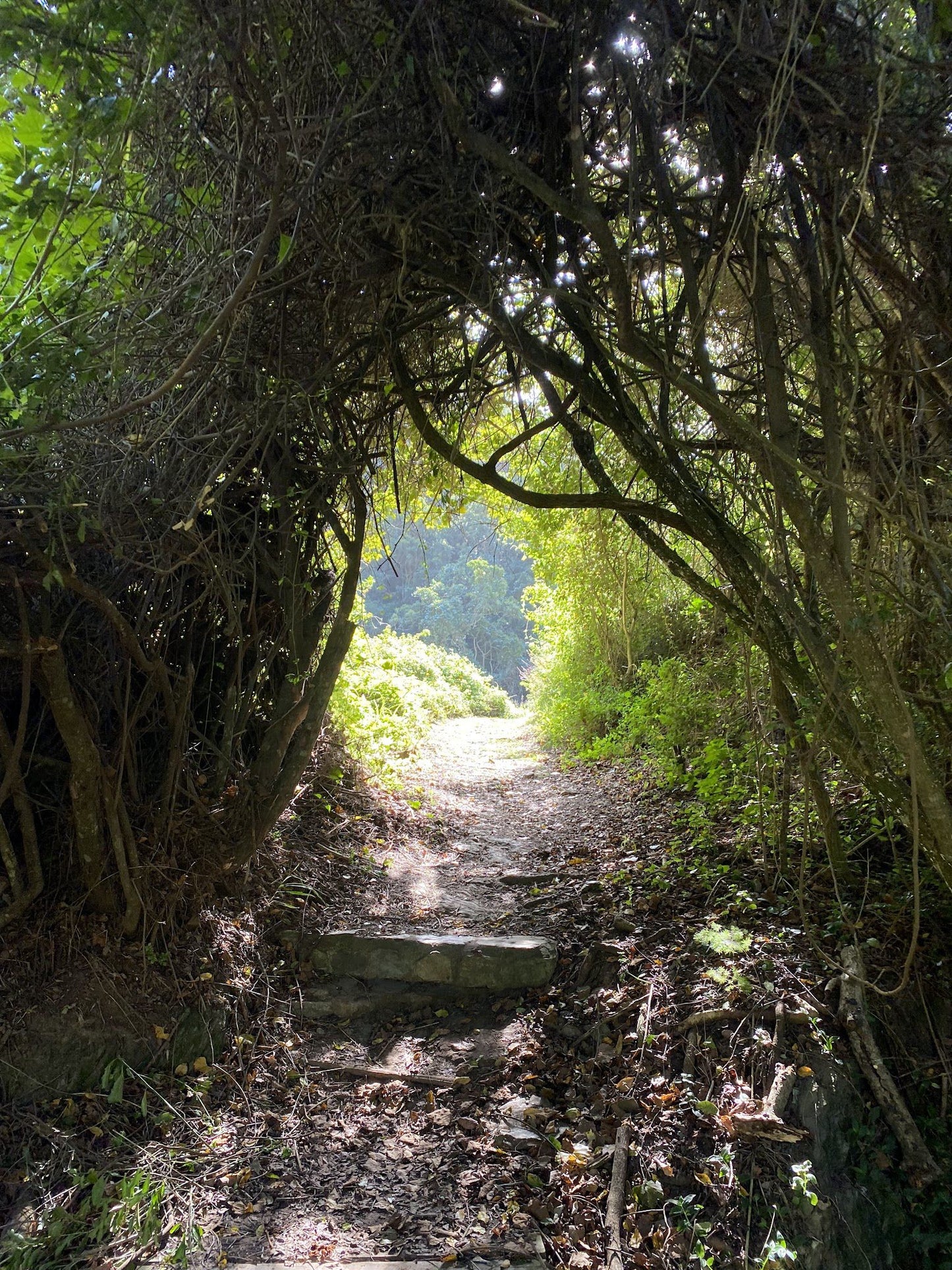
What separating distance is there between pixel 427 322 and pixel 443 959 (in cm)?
323

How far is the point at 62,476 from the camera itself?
8.67 ft

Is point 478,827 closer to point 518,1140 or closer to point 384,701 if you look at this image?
point 384,701

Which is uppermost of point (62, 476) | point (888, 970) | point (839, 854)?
point (62, 476)

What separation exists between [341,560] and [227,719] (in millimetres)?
1444

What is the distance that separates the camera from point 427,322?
11.9ft

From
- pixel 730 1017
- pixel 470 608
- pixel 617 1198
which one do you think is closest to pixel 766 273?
pixel 730 1017

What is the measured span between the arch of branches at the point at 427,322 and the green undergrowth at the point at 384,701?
2515mm

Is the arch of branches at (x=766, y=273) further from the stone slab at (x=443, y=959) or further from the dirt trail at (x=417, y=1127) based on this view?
the dirt trail at (x=417, y=1127)

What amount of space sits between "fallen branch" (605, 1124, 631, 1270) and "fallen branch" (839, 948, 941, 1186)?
3.10 ft

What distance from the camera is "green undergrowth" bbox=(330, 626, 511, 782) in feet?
21.5

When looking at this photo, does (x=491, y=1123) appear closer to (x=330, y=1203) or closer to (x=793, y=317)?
(x=330, y=1203)

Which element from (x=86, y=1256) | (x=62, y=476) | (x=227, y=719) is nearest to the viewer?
(x=86, y=1256)

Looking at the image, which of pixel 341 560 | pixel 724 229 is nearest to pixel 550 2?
pixel 724 229

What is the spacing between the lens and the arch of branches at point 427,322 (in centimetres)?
226
